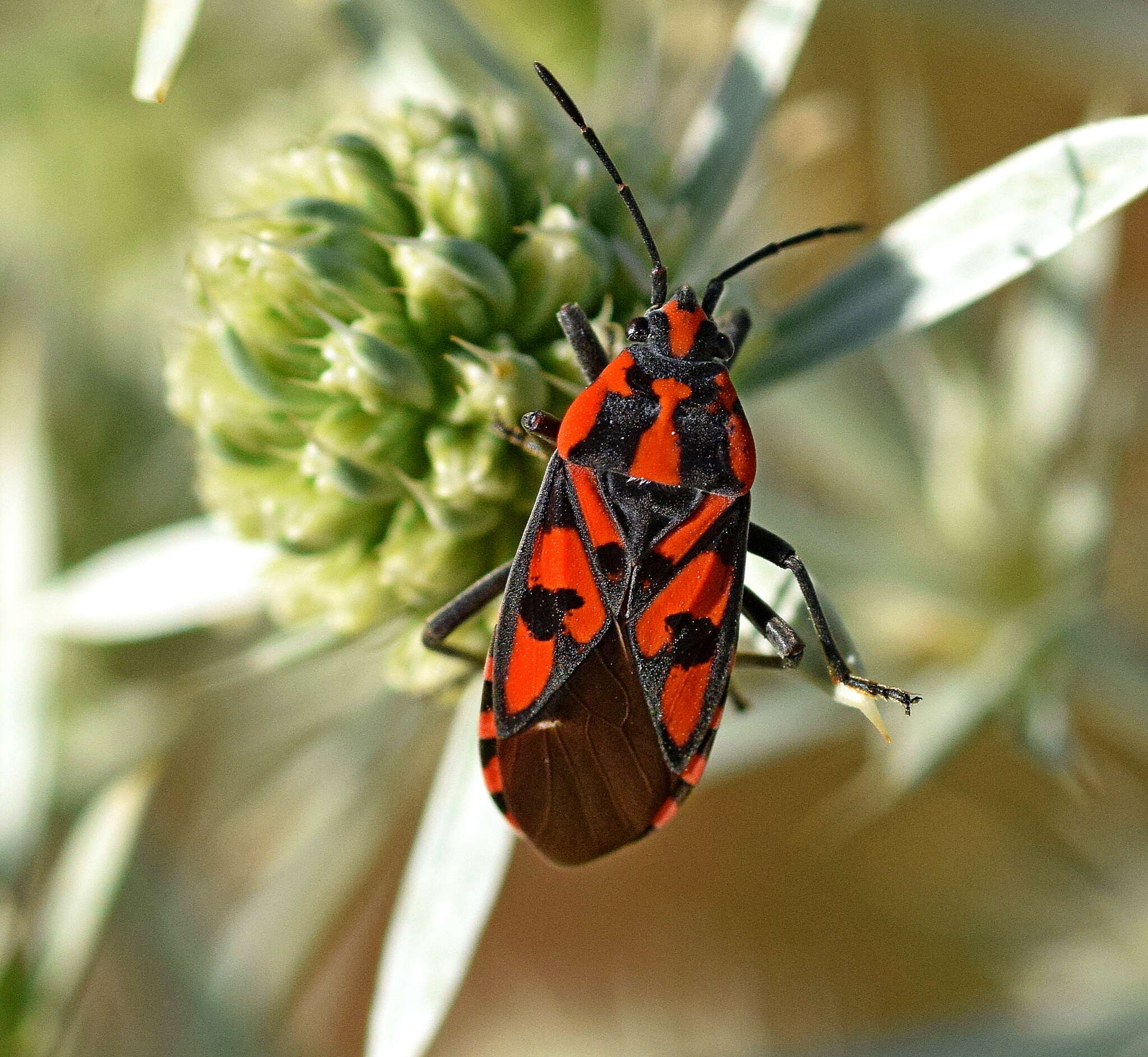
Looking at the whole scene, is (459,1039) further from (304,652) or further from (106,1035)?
(304,652)

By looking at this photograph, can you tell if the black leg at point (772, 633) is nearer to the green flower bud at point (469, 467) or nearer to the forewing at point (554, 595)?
the forewing at point (554, 595)

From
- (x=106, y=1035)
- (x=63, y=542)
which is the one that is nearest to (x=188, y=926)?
(x=106, y=1035)

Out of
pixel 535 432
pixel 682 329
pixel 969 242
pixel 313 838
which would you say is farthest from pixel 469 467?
pixel 313 838

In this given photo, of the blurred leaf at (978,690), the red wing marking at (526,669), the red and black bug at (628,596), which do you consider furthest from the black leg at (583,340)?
the blurred leaf at (978,690)

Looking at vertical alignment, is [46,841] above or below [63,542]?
below

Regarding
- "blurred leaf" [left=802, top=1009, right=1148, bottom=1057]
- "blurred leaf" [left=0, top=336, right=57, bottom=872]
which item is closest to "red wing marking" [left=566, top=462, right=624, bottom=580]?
"blurred leaf" [left=0, top=336, right=57, bottom=872]

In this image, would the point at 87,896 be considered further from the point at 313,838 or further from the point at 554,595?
the point at 554,595

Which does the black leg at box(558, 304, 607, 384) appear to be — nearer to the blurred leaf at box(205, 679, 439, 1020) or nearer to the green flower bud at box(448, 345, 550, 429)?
the green flower bud at box(448, 345, 550, 429)
